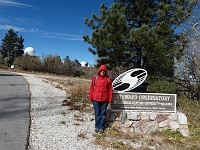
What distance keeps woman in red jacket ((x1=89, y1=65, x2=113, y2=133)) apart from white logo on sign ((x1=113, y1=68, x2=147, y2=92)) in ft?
2.58

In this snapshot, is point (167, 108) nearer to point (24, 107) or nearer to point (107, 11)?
point (24, 107)

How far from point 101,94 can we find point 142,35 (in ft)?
16.2

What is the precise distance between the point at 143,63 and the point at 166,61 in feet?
5.27

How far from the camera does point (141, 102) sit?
554cm

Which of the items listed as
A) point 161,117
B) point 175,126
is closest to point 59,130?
point 161,117

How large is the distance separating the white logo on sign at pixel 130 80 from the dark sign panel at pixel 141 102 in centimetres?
30

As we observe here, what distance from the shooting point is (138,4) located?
11008mm

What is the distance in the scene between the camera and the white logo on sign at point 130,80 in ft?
19.2

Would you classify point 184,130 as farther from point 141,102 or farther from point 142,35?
point 142,35

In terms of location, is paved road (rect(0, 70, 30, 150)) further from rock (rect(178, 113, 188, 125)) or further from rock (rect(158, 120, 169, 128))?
rock (rect(178, 113, 188, 125))

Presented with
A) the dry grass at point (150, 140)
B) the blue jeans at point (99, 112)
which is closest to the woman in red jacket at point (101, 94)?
the blue jeans at point (99, 112)

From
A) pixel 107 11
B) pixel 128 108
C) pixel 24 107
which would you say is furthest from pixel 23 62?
pixel 128 108

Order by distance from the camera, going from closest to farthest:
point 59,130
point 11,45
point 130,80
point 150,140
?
point 150,140
point 59,130
point 130,80
point 11,45

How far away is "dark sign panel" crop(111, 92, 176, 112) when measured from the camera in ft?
18.0
